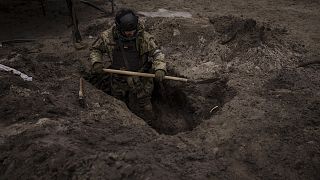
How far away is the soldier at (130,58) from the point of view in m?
5.46

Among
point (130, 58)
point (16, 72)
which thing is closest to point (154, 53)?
point (130, 58)

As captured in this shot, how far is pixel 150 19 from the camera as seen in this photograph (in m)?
8.23

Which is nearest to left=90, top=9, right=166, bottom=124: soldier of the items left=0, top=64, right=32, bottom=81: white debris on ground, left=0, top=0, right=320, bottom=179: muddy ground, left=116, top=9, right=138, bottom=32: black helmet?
left=116, top=9, right=138, bottom=32: black helmet

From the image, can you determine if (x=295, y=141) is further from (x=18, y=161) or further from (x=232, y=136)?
(x=18, y=161)

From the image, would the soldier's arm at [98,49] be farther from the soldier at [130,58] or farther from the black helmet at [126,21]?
the black helmet at [126,21]

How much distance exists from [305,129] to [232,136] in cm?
88

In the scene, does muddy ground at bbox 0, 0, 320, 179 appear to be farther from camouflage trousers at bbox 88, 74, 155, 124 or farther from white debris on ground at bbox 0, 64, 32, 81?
camouflage trousers at bbox 88, 74, 155, 124

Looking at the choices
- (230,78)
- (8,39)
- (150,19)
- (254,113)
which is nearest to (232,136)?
(254,113)

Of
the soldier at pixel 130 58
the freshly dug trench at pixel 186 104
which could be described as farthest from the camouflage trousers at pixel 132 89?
the freshly dug trench at pixel 186 104

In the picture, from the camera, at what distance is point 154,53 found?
5.73m

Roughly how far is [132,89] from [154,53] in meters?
0.74

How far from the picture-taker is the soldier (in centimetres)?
546

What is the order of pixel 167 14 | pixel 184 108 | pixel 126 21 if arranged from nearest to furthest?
pixel 126 21 < pixel 184 108 < pixel 167 14

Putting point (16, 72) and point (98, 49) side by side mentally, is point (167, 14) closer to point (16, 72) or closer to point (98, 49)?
point (98, 49)
